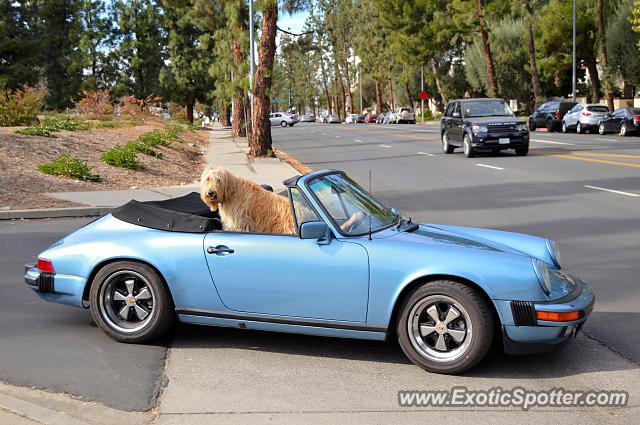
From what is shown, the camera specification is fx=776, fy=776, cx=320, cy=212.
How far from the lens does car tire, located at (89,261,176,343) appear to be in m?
5.82

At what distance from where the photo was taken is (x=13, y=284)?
307 inches

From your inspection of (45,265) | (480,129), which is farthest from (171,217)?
(480,129)

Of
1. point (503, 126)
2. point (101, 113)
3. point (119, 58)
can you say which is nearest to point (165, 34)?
point (119, 58)

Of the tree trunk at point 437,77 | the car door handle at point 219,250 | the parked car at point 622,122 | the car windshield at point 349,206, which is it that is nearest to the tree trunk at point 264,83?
the parked car at point 622,122

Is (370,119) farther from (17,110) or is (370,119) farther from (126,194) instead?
(126,194)

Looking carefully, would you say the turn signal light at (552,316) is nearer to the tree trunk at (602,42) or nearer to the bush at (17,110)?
the bush at (17,110)

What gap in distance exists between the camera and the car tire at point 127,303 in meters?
5.82

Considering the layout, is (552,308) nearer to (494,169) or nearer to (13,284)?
(13,284)

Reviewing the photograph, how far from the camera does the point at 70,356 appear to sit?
560cm

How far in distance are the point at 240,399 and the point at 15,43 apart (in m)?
51.4

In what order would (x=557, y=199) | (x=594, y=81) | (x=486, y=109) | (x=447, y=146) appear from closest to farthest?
(x=557, y=199)
(x=486, y=109)
(x=447, y=146)
(x=594, y=81)

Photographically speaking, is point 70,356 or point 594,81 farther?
point 594,81

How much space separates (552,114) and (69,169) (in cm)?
3416

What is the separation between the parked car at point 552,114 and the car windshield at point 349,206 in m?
40.5
